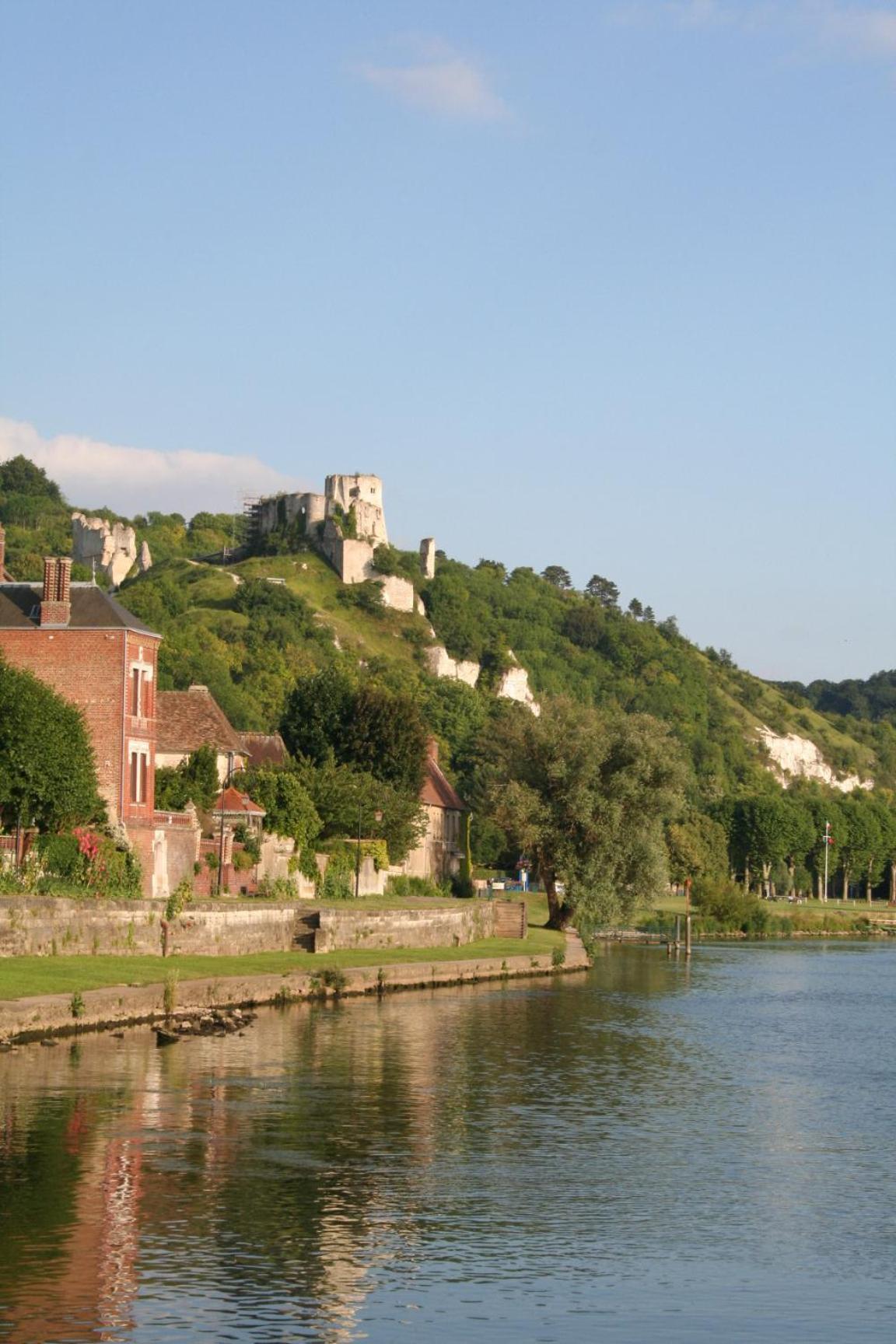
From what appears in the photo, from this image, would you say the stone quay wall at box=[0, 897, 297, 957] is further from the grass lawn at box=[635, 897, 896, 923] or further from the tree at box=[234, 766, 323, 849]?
the grass lawn at box=[635, 897, 896, 923]

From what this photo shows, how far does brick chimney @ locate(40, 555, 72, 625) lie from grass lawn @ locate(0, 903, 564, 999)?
41.2ft

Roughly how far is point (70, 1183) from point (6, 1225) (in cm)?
218

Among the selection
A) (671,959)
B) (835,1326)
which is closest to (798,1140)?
(835,1326)

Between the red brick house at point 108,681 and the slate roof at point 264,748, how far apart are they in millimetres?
21235

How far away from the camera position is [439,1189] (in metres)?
22.3

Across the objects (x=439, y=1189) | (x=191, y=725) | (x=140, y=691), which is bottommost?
(x=439, y=1189)

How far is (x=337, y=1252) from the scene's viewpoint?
18.7 m

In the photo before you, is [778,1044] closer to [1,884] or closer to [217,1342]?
[1,884]

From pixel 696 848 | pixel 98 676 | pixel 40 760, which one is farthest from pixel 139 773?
pixel 696 848

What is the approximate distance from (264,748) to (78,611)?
24350mm

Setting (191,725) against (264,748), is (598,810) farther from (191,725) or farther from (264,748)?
(191,725)

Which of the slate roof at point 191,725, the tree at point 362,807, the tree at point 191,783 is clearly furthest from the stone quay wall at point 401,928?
the slate roof at point 191,725

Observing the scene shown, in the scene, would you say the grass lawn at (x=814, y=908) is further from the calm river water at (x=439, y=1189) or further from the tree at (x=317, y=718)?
the calm river water at (x=439, y=1189)

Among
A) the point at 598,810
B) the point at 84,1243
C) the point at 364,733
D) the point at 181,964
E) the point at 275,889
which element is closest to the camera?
the point at 84,1243
